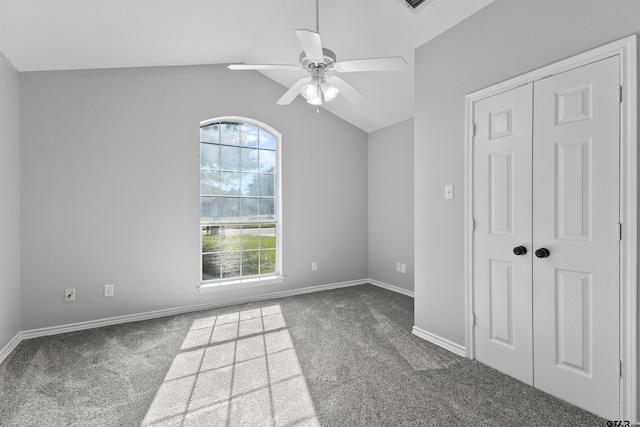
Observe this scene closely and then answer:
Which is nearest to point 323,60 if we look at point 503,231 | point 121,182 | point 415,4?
point 415,4

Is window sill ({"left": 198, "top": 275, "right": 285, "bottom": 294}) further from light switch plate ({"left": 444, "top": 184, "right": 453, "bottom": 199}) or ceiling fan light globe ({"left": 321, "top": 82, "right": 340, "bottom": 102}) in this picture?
ceiling fan light globe ({"left": 321, "top": 82, "right": 340, "bottom": 102})

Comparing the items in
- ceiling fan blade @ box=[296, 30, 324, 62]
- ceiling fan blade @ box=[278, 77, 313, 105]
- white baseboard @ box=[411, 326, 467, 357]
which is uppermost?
ceiling fan blade @ box=[296, 30, 324, 62]

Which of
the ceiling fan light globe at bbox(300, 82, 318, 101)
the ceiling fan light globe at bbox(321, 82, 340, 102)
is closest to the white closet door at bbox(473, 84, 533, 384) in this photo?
the ceiling fan light globe at bbox(321, 82, 340, 102)

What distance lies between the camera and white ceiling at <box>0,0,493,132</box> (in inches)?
86.7

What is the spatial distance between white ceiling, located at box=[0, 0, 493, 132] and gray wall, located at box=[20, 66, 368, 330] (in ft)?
0.88

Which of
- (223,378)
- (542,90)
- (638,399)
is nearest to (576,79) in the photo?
(542,90)

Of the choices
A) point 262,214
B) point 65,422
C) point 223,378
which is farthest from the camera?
point 262,214

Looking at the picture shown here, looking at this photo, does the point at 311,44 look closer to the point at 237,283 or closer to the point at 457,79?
the point at 457,79

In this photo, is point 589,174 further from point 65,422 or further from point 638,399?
point 65,422

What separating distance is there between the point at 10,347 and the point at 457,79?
4300mm

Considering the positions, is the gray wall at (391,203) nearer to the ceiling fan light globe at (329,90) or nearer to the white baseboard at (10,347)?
the ceiling fan light globe at (329,90)

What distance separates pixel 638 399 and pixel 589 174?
119 centimetres

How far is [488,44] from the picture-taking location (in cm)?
224

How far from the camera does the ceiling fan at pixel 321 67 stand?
186cm
